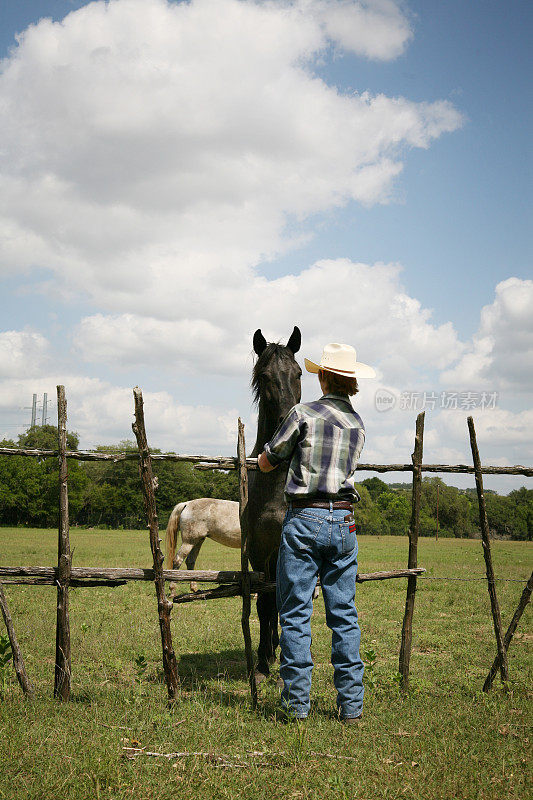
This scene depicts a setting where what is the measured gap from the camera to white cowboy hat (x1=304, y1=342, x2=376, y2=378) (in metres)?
4.68

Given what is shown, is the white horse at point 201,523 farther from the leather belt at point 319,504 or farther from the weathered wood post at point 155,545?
the leather belt at point 319,504

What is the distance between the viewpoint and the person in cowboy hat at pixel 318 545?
14.2 feet

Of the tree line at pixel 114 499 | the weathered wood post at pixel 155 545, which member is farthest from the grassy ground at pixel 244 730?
the tree line at pixel 114 499

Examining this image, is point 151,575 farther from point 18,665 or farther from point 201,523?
point 201,523

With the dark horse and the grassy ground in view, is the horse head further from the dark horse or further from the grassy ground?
the grassy ground

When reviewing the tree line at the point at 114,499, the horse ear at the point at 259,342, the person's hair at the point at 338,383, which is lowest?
the tree line at the point at 114,499

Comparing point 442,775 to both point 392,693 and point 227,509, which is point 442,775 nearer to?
point 392,693

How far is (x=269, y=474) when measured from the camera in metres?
5.53

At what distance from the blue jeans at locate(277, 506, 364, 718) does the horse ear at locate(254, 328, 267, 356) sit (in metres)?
2.13

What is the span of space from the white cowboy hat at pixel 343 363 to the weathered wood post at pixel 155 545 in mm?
1611

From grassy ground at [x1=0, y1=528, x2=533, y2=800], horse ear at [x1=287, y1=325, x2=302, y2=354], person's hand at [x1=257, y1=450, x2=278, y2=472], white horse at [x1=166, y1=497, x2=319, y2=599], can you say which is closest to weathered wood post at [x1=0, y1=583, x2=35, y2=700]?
grassy ground at [x1=0, y1=528, x2=533, y2=800]

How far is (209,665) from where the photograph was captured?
6785 mm

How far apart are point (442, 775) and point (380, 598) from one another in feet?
29.6

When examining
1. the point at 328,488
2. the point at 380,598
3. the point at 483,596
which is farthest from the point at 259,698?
the point at 483,596
